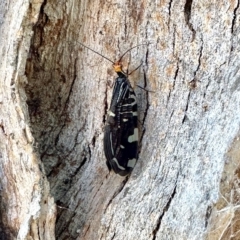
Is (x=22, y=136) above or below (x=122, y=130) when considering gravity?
below

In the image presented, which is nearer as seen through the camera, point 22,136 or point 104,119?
point 22,136

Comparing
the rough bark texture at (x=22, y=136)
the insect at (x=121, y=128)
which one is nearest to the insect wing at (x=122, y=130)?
the insect at (x=121, y=128)

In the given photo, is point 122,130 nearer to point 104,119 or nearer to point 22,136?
point 104,119

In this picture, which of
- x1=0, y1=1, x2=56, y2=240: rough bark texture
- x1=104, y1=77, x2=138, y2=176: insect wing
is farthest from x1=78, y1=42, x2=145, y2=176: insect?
x1=0, y1=1, x2=56, y2=240: rough bark texture

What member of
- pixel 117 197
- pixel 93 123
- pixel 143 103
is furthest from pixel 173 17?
pixel 117 197

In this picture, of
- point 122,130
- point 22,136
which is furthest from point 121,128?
point 22,136

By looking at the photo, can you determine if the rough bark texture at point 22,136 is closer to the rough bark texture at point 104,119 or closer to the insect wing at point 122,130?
the rough bark texture at point 104,119

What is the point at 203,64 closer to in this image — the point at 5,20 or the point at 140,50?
the point at 140,50

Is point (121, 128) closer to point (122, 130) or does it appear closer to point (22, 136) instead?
point (122, 130)
